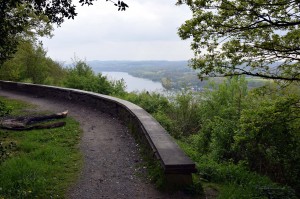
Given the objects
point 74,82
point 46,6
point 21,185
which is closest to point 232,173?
point 21,185

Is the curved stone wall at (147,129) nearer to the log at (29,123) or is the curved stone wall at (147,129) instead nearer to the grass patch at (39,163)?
the grass patch at (39,163)

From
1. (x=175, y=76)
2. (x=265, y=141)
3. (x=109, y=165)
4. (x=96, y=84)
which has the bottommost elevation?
(x=109, y=165)

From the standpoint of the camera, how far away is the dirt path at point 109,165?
4.62 meters

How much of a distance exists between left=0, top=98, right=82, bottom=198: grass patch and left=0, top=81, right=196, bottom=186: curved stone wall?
1602mm

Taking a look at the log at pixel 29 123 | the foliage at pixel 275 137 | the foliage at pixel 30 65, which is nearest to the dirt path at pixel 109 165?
the log at pixel 29 123

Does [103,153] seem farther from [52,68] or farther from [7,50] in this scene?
[52,68]

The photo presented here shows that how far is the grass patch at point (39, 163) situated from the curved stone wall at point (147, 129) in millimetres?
1602

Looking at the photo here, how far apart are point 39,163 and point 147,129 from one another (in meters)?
2.41

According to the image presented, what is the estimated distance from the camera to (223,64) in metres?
7.09

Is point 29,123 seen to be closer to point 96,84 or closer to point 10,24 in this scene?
point 10,24

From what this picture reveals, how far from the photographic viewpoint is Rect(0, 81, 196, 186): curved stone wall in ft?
14.7

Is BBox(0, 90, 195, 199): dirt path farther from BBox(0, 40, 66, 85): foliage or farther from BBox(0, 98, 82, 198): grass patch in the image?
BBox(0, 40, 66, 85): foliage

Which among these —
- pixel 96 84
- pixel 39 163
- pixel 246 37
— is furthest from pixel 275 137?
pixel 96 84

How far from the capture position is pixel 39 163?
5.48 meters
